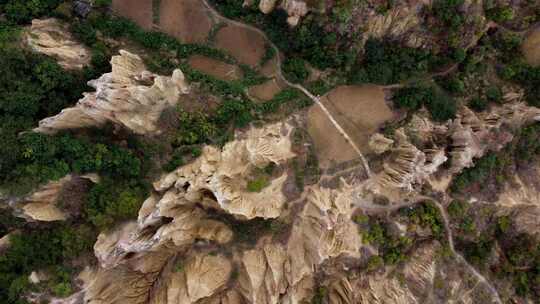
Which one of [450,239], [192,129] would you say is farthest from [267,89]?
[450,239]

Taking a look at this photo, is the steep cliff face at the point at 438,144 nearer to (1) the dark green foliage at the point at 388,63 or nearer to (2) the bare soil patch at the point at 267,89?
(1) the dark green foliage at the point at 388,63

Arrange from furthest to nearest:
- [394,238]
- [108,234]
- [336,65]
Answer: [336,65]
[394,238]
[108,234]

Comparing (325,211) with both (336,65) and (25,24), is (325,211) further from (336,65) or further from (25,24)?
(25,24)

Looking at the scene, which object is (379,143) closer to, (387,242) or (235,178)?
(387,242)

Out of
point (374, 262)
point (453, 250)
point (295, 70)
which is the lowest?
point (374, 262)

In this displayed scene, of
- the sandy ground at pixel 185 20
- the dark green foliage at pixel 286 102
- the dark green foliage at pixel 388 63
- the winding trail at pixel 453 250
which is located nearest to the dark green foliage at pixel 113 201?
the dark green foliage at pixel 286 102

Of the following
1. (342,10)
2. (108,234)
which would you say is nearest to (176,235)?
(108,234)

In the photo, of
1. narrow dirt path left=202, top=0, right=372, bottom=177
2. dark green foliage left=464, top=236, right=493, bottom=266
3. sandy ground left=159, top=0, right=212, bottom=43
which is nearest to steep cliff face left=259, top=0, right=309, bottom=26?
narrow dirt path left=202, top=0, right=372, bottom=177
